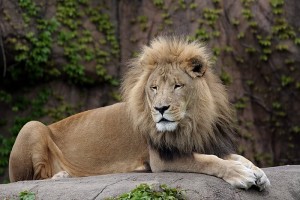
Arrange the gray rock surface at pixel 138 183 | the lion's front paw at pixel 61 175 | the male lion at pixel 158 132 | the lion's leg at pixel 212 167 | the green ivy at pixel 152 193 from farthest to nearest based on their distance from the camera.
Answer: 1. the lion's front paw at pixel 61 175
2. the male lion at pixel 158 132
3. the lion's leg at pixel 212 167
4. the gray rock surface at pixel 138 183
5. the green ivy at pixel 152 193

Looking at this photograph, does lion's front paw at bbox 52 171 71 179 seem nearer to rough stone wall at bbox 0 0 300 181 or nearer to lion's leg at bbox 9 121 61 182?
lion's leg at bbox 9 121 61 182

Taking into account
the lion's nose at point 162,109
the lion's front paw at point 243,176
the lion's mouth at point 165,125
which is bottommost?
the lion's front paw at point 243,176

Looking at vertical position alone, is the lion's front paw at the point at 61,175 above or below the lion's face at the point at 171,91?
below

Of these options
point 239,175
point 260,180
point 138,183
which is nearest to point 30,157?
point 138,183

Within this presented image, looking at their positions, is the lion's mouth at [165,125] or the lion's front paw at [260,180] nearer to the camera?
the lion's front paw at [260,180]

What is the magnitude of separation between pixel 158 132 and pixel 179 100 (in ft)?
1.29

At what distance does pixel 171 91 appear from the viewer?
6734 mm

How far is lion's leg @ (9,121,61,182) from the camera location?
8008 mm

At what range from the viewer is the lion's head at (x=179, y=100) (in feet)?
22.0

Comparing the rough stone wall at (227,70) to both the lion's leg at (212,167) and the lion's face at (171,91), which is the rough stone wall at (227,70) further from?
the lion's leg at (212,167)

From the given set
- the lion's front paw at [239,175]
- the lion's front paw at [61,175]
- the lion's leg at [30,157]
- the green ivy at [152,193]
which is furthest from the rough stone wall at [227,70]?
the green ivy at [152,193]

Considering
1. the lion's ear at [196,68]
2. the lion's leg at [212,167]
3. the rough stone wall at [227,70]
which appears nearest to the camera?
the lion's leg at [212,167]

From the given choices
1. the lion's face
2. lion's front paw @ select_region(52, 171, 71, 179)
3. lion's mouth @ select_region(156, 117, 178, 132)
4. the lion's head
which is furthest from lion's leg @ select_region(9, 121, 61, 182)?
lion's mouth @ select_region(156, 117, 178, 132)

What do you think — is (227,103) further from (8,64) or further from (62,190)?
(8,64)
